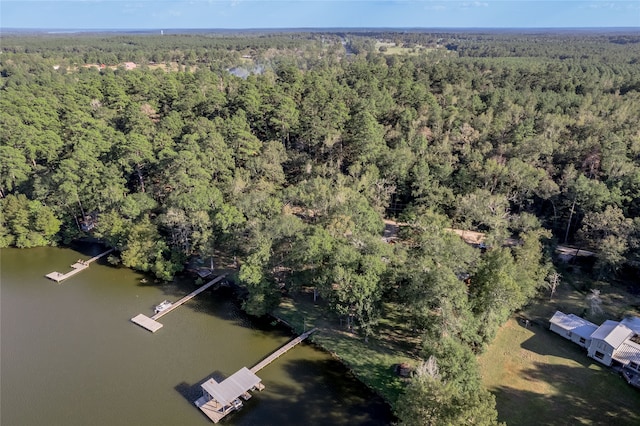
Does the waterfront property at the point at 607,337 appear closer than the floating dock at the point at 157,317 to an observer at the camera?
Yes

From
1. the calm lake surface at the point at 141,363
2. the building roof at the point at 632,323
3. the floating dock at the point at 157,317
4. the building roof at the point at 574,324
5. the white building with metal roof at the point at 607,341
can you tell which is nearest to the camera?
the calm lake surface at the point at 141,363

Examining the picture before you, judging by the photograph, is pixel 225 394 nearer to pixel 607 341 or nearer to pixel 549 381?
pixel 549 381

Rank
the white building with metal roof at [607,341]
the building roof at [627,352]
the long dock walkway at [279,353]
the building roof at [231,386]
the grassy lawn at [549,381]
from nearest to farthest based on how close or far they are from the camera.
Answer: the grassy lawn at [549,381] → the building roof at [231,386] → the building roof at [627,352] → the white building with metal roof at [607,341] → the long dock walkway at [279,353]

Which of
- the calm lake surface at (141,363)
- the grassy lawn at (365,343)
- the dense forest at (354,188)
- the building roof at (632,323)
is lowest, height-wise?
the calm lake surface at (141,363)

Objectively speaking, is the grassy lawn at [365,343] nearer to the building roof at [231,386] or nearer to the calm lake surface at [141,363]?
the calm lake surface at [141,363]

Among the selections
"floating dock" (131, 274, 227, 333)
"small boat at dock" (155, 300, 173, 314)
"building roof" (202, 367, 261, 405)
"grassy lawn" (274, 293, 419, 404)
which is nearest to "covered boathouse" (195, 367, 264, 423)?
"building roof" (202, 367, 261, 405)

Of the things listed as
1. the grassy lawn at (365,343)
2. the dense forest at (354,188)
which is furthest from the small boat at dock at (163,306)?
the grassy lawn at (365,343)

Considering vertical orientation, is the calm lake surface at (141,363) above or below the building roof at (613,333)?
below

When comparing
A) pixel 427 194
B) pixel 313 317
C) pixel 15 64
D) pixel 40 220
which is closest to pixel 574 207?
pixel 427 194
